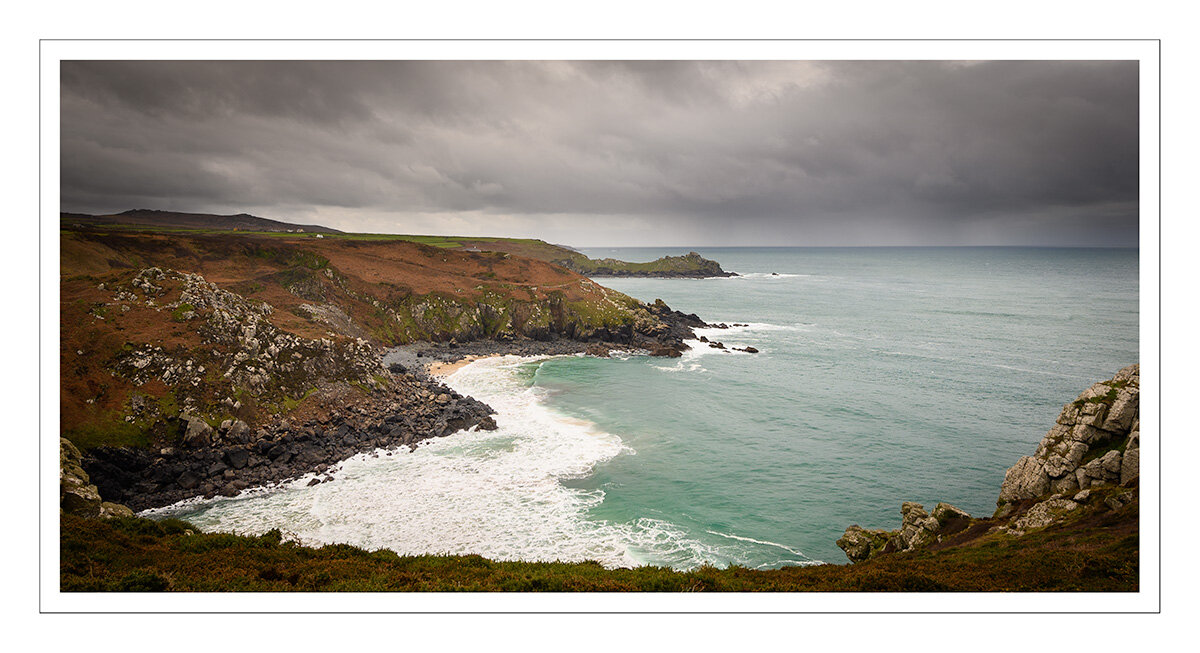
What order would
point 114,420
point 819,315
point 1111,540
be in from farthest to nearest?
1. point 819,315
2. point 114,420
3. point 1111,540

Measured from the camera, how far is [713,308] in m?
85.1

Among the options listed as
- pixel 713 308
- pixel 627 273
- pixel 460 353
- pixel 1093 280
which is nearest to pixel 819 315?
pixel 713 308

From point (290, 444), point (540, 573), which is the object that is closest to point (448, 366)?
point (290, 444)

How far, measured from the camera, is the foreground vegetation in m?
7.50

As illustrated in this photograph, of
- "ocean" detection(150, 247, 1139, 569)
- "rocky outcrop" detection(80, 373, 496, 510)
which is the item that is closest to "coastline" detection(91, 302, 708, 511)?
"rocky outcrop" detection(80, 373, 496, 510)

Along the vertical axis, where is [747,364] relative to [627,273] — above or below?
below

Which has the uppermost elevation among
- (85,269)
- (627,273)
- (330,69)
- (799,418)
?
(627,273)

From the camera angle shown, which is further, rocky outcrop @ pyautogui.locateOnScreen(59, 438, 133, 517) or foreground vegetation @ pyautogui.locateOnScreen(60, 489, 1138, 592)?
rocky outcrop @ pyautogui.locateOnScreen(59, 438, 133, 517)

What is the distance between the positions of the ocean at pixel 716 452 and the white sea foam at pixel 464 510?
0.08 metres

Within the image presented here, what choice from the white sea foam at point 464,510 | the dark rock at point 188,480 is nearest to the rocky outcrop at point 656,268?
the white sea foam at point 464,510

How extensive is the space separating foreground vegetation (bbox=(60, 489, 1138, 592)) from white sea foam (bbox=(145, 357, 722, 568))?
709 centimetres

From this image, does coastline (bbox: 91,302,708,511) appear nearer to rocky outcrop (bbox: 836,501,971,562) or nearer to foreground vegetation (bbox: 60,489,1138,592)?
foreground vegetation (bbox: 60,489,1138,592)

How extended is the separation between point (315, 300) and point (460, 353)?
15453mm

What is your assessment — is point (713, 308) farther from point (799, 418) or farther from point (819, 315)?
point (799, 418)
